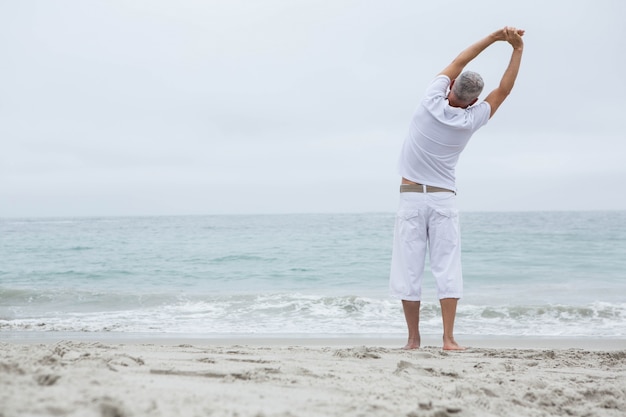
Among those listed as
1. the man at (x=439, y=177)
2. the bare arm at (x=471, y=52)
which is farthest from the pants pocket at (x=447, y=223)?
the bare arm at (x=471, y=52)

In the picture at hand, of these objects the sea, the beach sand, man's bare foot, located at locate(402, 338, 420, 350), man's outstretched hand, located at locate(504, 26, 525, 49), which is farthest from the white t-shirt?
the sea

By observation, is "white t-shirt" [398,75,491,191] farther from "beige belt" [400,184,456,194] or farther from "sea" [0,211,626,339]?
"sea" [0,211,626,339]

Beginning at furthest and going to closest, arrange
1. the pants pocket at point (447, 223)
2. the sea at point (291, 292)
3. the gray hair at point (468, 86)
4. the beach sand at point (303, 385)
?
1. the sea at point (291, 292)
2. the pants pocket at point (447, 223)
3. the gray hair at point (468, 86)
4. the beach sand at point (303, 385)

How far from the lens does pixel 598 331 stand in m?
5.93

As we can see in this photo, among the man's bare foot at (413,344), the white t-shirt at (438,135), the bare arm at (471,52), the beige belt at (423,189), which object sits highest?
the bare arm at (471,52)

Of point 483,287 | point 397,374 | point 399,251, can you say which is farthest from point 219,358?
point 483,287

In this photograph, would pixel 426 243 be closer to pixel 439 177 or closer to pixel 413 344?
pixel 439 177

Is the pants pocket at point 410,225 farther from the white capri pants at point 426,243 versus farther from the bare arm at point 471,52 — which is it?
the bare arm at point 471,52

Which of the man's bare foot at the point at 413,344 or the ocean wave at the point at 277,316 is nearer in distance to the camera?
the man's bare foot at the point at 413,344

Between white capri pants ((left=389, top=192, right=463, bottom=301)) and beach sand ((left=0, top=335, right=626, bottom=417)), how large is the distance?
502 mm

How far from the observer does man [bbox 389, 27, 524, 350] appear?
3.75 m

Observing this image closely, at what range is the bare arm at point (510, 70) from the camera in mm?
3724

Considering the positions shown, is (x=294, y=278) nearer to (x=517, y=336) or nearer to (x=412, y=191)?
(x=517, y=336)

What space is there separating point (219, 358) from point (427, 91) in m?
2.13
